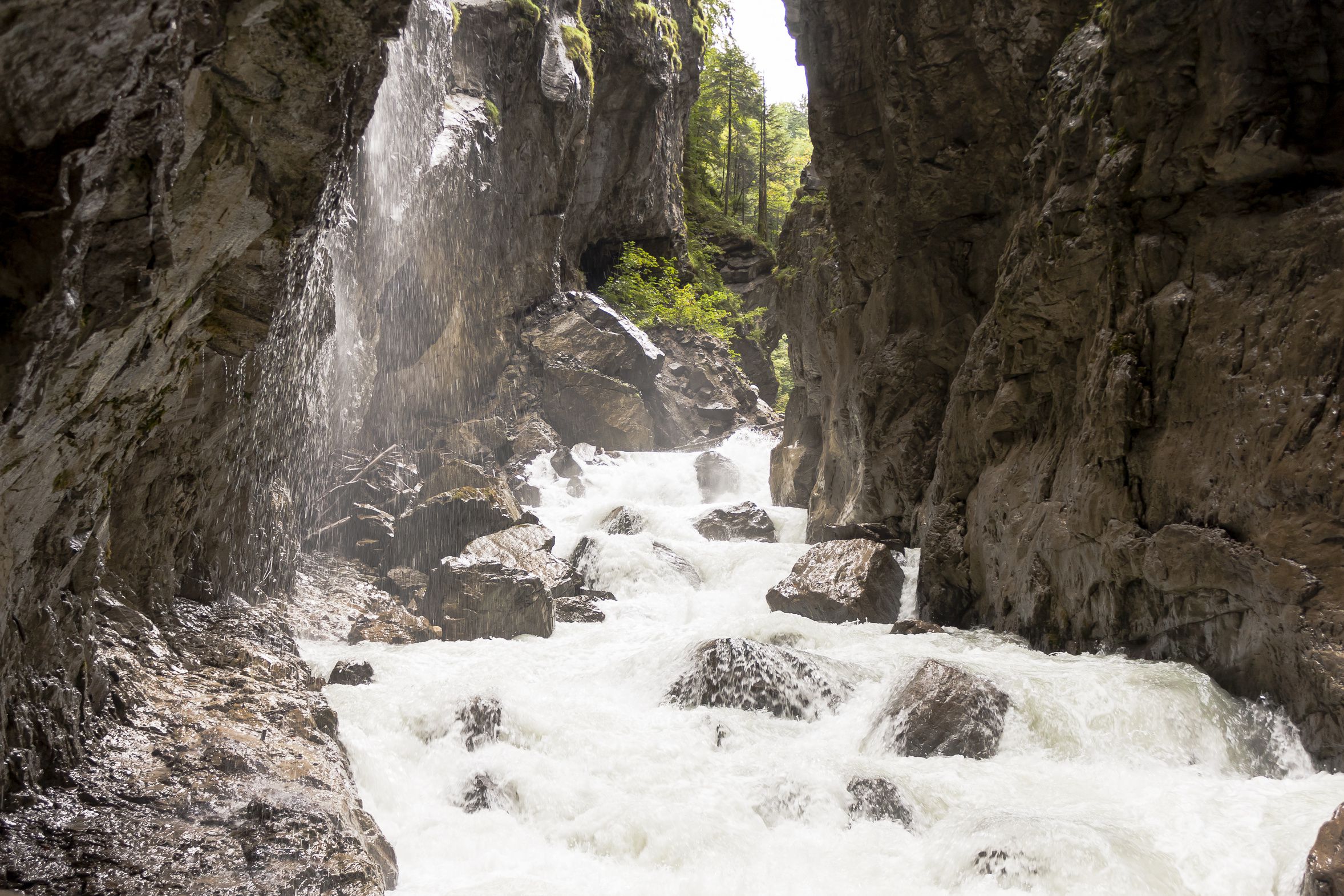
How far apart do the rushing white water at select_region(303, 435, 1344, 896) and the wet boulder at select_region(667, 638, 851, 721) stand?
0.46 feet

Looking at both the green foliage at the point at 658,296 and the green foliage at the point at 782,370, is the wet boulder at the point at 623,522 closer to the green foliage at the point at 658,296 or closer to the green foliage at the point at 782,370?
the green foliage at the point at 658,296

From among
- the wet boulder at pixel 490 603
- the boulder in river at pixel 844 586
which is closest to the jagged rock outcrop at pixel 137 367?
the wet boulder at pixel 490 603

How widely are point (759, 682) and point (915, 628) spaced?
9.81ft

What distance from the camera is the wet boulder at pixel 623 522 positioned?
17.3 meters

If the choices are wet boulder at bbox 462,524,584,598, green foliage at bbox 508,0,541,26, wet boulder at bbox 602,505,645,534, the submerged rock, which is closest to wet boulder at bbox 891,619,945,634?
the submerged rock

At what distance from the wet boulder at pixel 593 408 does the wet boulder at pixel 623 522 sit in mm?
7644

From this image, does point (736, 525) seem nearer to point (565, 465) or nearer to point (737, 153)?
point (565, 465)

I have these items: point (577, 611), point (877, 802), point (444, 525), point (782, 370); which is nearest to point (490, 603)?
point (577, 611)

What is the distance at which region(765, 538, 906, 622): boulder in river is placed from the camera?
440 inches

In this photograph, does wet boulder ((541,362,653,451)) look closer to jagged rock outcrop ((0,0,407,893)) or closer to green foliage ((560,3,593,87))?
green foliage ((560,3,593,87))

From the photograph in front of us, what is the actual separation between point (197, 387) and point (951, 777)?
237 inches

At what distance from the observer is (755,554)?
1492 centimetres

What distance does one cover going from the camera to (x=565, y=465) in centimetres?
2288

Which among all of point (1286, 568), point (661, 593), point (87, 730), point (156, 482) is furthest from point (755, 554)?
point (87, 730)
